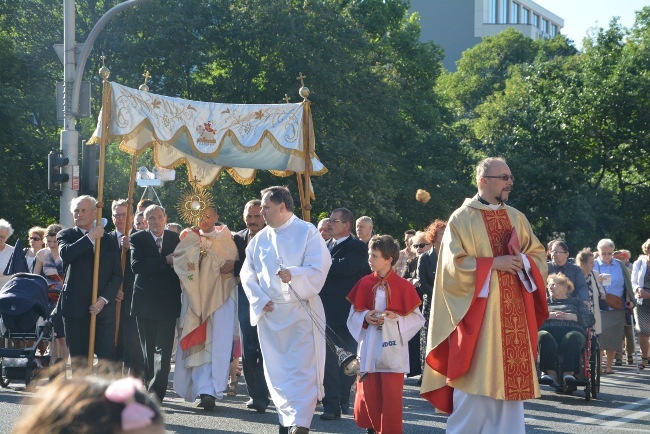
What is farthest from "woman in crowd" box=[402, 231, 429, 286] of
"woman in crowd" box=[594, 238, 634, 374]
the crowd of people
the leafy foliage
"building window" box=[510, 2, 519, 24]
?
"building window" box=[510, 2, 519, 24]

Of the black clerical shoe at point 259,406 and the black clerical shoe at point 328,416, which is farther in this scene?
the black clerical shoe at point 259,406

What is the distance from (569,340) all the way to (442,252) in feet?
15.8

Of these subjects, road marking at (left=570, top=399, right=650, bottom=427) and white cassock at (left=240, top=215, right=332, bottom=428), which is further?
road marking at (left=570, top=399, right=650, bottom=427)

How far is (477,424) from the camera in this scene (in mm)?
7531

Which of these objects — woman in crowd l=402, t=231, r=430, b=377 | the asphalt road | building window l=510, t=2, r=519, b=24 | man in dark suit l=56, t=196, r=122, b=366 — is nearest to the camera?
the asphalt road

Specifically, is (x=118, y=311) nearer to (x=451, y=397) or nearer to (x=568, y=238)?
(x=451, y=397)

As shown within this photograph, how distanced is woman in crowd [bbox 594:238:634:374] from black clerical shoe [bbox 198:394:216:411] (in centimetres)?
697

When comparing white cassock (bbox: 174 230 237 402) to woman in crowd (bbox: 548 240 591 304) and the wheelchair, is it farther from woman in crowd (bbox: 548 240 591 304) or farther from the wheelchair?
woman in crowd (bbox: 548 240 591 304)

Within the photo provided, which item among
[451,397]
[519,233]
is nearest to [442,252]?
[519,233]

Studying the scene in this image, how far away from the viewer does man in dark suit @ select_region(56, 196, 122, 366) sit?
31.7 feet

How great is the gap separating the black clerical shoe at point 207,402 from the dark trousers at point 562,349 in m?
3.94

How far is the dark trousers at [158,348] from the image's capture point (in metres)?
10.2

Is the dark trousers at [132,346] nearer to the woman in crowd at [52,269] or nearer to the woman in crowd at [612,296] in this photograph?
the woman in crowd at [52,269]

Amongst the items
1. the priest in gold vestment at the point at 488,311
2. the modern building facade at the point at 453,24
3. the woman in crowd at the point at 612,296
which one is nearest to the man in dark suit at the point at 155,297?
the priest in gold vestment at the point at 488,311
